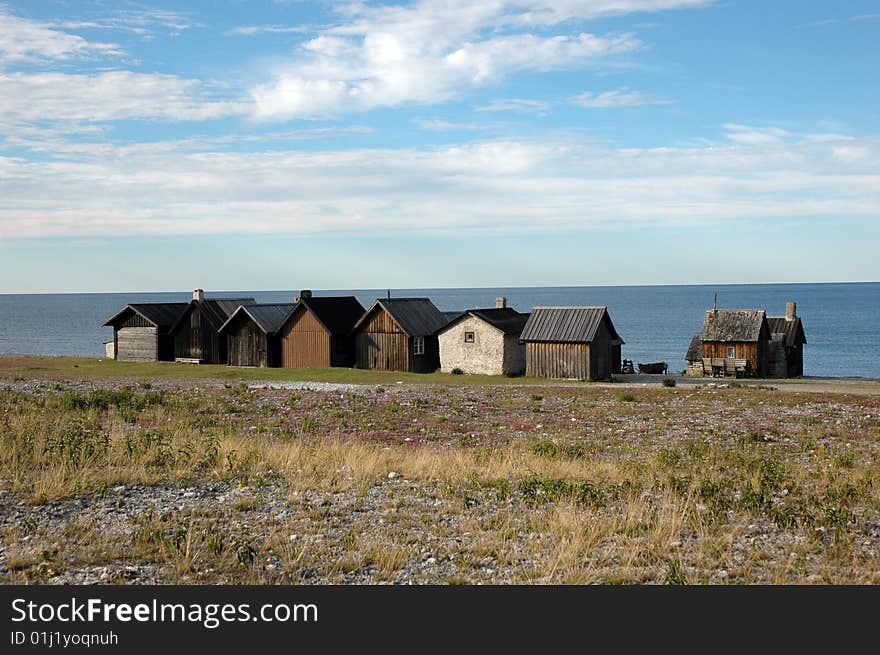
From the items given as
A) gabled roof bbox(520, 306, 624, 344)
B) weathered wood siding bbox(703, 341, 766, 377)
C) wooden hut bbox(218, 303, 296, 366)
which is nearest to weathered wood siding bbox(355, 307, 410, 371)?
wooden hut bbox(218, 303, 296, 366)

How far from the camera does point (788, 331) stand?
69.5 meters

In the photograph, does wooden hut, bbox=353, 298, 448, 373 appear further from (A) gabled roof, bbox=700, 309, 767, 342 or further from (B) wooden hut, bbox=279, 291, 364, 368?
(A) gabled roof, bbox=700, 309, 767, 342

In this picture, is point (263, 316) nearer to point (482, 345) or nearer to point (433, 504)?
point (482, 345)

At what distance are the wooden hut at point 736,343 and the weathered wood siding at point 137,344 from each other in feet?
149

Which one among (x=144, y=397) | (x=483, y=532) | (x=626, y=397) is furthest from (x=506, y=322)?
(x=483, y=532)

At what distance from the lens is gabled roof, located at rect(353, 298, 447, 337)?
193 feet

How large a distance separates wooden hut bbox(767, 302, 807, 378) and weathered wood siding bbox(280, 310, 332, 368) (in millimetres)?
35694

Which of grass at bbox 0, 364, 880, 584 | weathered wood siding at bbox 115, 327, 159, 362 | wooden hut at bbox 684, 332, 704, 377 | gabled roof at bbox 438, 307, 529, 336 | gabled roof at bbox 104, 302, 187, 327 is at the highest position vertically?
gabled roof at bbox 104, 302, 187, 327

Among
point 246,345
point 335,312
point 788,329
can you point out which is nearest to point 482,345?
point 335,312

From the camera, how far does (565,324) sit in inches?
2196

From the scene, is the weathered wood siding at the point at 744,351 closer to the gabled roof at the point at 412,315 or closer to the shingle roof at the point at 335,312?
the gabled roof at the point at 412,315

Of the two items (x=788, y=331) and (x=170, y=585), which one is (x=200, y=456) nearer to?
(x=170, y=585)

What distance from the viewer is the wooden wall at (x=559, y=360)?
54.4 m

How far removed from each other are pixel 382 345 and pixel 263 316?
34.7ft
